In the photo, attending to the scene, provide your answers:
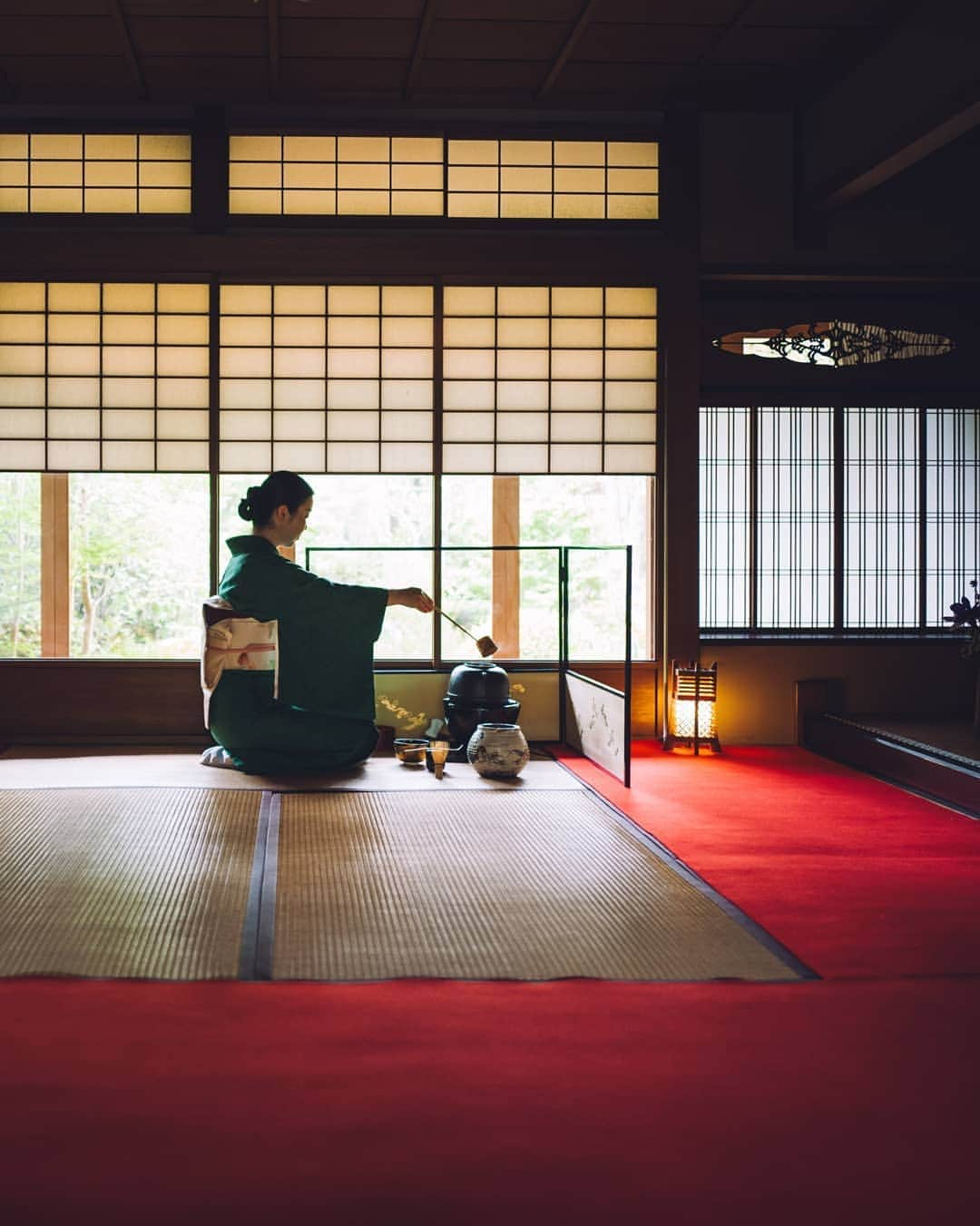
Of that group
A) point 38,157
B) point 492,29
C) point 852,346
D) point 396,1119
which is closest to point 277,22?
point 492,29

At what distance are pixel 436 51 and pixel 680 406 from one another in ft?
6.98

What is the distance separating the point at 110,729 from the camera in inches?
228

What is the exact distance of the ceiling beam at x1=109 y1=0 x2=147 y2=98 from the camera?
4746 mm

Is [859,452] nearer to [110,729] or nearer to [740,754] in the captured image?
[740,754]

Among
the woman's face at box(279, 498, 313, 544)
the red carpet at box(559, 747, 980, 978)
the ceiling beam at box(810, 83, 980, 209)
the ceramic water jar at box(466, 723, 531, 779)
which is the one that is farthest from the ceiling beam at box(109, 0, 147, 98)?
the red carpet at box(559, 747, 980, 978)

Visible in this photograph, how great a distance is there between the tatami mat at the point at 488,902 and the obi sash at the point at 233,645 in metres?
0.87

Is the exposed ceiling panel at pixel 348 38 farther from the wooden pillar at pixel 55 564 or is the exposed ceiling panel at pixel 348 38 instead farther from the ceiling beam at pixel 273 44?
the wooden pillar at pixel 55 564

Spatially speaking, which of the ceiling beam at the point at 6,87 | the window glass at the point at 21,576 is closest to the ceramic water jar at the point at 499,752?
the window glass at the point at 21,576

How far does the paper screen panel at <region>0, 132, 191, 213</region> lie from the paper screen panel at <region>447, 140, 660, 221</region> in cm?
146

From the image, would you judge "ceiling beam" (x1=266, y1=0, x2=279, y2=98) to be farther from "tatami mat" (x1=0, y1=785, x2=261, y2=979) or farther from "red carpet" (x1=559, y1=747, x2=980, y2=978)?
"red carpet" (x1=559, y1=747, x2=980, y2=978)

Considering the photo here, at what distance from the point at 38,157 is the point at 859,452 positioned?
4.79 meters

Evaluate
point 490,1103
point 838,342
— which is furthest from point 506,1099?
point 838,342

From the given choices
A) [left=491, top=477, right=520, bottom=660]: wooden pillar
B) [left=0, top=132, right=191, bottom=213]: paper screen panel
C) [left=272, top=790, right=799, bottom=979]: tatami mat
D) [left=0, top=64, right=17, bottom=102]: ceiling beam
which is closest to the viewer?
[left=272, top=790, right=799, bottom=979]: tatami mat

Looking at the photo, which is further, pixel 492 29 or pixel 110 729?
pixel 110 729
